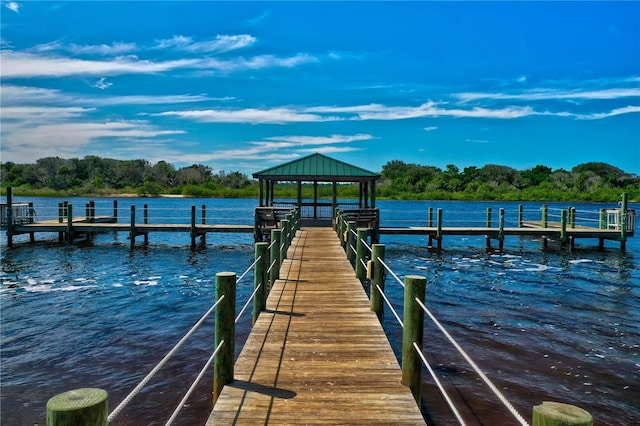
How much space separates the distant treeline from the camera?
89562 mm

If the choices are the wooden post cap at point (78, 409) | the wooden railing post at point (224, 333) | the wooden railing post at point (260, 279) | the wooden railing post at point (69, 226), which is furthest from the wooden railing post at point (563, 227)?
the wooden railing post at point (69, 226)

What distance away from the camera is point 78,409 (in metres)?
1.99

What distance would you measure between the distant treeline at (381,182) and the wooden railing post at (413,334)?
236 feet

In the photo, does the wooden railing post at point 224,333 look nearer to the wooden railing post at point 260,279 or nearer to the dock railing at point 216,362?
the dock railing at point 216,362

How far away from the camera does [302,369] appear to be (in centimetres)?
484

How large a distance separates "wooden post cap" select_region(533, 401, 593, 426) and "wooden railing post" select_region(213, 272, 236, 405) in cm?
315

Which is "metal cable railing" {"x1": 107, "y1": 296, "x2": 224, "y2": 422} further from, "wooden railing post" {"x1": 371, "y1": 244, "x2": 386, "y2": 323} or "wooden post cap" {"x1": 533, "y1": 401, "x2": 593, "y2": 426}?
"wooden railing post" {"x1": 371, "y1": 244, "x2": 386, "y2": 323}

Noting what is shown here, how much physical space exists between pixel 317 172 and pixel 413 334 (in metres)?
18.5

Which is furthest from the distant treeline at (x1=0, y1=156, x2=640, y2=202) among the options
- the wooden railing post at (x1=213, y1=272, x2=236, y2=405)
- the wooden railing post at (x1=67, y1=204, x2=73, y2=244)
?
the wooden railing post at (x1=213, y1=272, x2=236, y2=405)

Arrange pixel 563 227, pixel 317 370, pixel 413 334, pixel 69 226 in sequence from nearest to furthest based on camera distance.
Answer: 1. pixel 413 334
2. pixel 317 370
3. pixel 563 227
4. pixel 69 226

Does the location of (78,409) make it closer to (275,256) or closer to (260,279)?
(260,279)

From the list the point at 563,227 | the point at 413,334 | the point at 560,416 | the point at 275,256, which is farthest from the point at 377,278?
the point at 563,227

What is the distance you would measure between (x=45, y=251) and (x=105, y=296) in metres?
11.1

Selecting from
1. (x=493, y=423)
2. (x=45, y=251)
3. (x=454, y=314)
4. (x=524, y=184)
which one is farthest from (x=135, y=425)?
(x=524, y=184)
